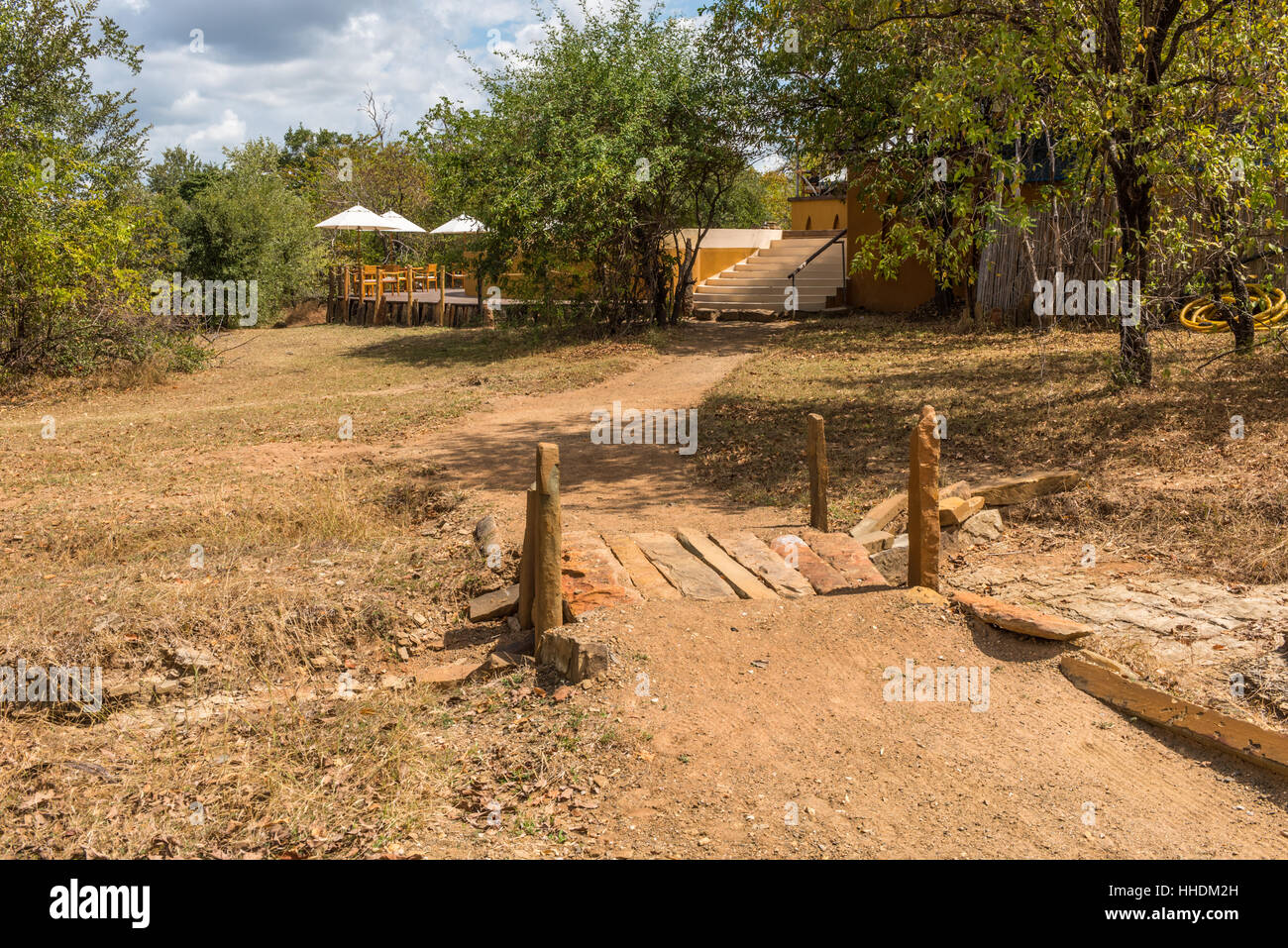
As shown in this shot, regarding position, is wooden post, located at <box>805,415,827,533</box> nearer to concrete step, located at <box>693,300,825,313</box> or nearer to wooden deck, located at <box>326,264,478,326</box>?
concrete step, located at <box>693,300,825,313</box>

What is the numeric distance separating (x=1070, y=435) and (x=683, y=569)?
4.90 metres

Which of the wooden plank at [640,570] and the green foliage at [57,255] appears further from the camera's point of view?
the green foliage at [57,255]

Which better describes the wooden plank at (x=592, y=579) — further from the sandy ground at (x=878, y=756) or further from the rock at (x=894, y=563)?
the rock at (x=894, y=563)

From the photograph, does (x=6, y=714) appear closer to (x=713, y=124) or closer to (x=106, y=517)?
(x=106, y=517)

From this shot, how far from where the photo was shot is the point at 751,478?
9.26 metres

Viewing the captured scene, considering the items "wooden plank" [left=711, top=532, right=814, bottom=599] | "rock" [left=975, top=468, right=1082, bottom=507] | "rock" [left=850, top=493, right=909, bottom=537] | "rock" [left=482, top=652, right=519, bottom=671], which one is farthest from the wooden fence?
"rock" [left=482, top=652, right=519, bottom=671]

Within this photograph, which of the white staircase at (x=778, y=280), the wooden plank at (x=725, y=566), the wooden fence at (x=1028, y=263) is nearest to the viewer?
the wooden plank at (x=725, y=566)

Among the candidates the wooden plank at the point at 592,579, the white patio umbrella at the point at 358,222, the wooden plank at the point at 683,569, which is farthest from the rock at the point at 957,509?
the white patio umbrella at the point at 358,222

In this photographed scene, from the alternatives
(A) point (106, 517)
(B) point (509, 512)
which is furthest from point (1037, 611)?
(A) point (106, 517)

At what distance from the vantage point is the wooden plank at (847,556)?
20.6 feet

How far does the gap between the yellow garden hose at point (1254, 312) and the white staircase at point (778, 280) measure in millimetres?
8731

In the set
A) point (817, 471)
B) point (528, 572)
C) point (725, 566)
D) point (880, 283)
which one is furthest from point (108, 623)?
point (880, 283)

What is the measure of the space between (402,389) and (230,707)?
9985 millimetres

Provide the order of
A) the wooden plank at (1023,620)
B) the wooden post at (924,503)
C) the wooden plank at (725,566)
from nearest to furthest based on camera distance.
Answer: the wooden plank at (1023,620) < the wooden post at (924,503) < the wooden plank at (725,566)
